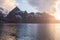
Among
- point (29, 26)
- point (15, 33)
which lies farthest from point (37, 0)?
point (15, 33)

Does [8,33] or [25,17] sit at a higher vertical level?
[25,17]

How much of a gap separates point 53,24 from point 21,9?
45 cm

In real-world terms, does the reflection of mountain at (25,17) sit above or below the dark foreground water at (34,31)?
above

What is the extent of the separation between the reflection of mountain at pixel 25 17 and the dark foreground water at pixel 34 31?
5 centimetres

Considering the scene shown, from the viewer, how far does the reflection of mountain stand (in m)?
2.02

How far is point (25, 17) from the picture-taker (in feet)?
6.67

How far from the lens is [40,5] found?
6.61 feet

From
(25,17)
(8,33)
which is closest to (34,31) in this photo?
(25,17)

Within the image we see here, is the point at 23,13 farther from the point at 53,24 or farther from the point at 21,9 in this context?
the point at 53,24

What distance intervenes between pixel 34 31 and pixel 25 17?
0.71 ft

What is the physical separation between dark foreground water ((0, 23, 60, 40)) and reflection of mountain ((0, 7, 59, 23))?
5 cm

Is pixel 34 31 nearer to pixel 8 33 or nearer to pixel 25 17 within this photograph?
pixel 25 17

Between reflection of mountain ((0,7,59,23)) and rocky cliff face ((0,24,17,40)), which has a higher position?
reflection of mountain ((0,7,59,23))

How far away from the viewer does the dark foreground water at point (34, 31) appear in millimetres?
1994
